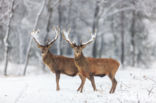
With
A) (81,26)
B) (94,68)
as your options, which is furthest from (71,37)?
(94,68)

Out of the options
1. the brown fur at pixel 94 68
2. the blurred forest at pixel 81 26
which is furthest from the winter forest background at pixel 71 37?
the brown fur at pixel 94 68

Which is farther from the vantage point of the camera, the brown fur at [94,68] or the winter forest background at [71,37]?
the brown fur at [94,68]

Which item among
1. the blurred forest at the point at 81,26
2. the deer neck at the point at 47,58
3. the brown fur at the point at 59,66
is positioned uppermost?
the deer neck at the point at 47,58

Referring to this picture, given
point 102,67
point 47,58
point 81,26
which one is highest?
point 102,67

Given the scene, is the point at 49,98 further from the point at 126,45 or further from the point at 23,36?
the point at 126,45

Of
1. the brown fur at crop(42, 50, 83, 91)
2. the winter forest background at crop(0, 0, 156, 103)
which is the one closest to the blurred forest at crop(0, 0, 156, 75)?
the winter forest background at crop(0, 0, 156, 103)

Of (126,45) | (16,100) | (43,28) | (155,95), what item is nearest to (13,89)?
(16,100)

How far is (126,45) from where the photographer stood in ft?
128

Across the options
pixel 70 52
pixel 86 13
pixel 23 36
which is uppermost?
pixel 86 13

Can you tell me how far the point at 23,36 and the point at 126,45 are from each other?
48.6ft

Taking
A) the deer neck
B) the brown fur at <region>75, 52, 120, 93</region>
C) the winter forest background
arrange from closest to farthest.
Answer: the winter forest background → the brown fur at <region>75, 52, 120, 93</region> → the deer neck

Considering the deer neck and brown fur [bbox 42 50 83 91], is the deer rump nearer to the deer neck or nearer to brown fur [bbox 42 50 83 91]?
brown fur [bbox 42 50 83 91]

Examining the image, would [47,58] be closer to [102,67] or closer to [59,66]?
[59,66]

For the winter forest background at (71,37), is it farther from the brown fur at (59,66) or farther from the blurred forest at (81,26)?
the brown fur at (59,66)
